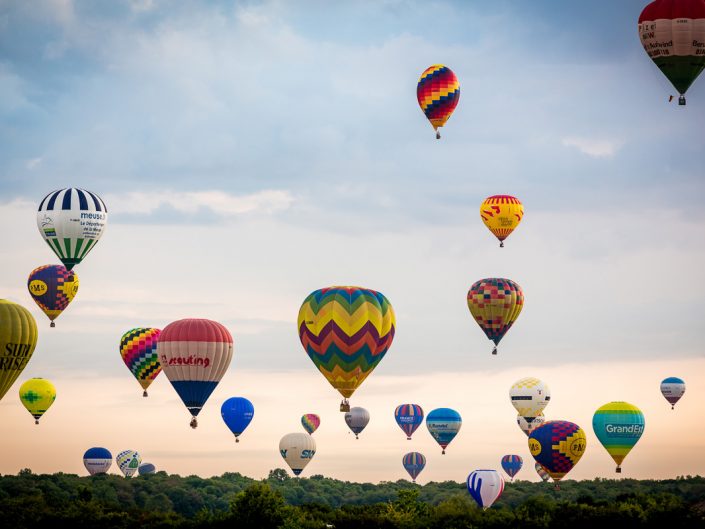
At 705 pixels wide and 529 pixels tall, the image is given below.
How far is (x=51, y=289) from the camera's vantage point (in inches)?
3834

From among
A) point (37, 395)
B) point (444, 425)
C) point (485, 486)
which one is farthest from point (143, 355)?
point (444, 425)

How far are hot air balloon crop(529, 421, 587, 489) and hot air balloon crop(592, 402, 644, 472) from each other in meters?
1.98

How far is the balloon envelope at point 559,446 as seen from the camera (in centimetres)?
9531

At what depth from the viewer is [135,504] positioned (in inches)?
5197

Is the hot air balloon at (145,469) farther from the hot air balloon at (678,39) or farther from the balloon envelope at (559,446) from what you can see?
the hot air balloon at (678,39)

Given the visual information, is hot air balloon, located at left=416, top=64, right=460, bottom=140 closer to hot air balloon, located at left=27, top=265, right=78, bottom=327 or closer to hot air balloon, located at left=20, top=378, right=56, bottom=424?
hot air balloon, located at left=27, top=265, right=78, bottom=327

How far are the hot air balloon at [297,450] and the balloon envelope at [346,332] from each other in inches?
2441

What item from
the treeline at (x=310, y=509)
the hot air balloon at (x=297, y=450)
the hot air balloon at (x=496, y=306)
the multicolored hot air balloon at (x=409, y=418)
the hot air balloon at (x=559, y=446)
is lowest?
the treeline at (x=310, y=509)

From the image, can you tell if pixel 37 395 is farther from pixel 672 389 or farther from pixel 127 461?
pixel 672 389

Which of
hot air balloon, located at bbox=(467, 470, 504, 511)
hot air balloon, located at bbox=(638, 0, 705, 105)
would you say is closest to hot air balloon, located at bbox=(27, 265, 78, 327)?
hot air balloon, located at bbox=(467, 470, 504, 511)

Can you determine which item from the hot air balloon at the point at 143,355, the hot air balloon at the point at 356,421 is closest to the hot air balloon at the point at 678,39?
the hot air balloon at the point at 143,355

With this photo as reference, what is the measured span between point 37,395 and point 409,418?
36.6 meters

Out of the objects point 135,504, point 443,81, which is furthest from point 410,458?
point 443,81

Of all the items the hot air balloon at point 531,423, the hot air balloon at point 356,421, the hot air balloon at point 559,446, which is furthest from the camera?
the hot air balloon at point 356,421
